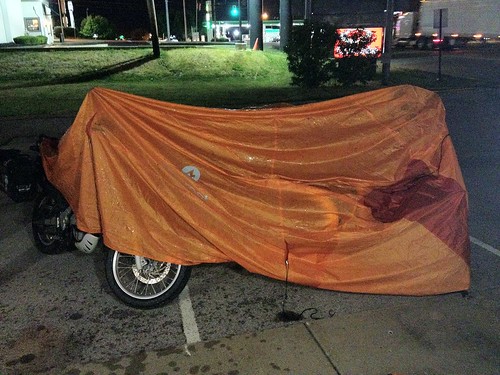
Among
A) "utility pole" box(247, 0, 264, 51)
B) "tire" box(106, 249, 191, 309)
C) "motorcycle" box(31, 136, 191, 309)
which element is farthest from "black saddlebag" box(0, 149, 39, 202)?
"utility pole" box(247, 0, 264, 51)

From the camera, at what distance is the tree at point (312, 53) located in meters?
17.6

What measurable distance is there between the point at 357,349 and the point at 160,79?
20.2 metres

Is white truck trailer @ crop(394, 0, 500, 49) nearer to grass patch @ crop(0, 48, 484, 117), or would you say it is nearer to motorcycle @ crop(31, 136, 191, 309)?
grass patch @ crop(0, 48, 484, 117)

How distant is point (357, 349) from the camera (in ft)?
10.9

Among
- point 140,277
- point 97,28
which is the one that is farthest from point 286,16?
point 97,28

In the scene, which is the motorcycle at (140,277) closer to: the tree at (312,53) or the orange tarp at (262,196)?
the orange tarp at (262,196)

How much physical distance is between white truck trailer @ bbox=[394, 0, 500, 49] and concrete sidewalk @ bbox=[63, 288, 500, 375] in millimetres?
30837

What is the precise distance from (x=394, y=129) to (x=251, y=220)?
5.14ft

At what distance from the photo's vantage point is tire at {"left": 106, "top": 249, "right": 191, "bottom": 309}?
149 inches

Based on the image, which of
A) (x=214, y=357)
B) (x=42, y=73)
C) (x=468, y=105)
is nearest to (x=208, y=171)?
(x=214, y=357)

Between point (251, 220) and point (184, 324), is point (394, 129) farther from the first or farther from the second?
point (184, 324)

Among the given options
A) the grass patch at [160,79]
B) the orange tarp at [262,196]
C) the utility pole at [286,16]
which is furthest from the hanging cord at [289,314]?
the utility pole at [286,16]

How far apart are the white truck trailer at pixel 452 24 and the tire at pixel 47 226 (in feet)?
101

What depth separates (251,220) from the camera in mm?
3787
